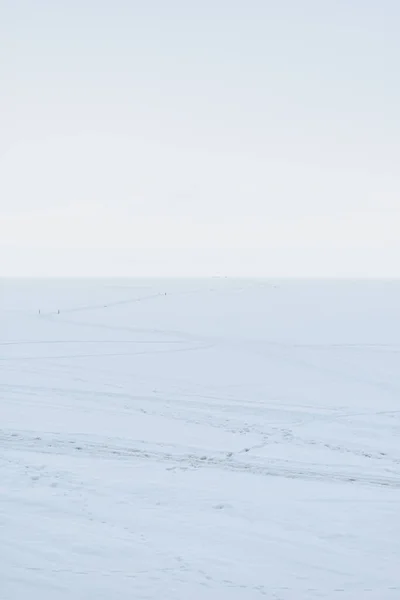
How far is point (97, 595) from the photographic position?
4.79m

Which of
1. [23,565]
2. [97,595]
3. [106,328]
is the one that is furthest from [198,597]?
[106,328]

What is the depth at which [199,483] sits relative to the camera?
724 centimetres

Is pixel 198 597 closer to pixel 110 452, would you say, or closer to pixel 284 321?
pixel 110 452

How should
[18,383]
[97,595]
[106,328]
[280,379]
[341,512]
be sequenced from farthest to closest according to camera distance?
[106,328] → [280,379] → [18,383] → [341,512] → [97,595]

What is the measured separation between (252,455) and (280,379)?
23.5ft

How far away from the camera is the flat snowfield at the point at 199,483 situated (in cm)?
512

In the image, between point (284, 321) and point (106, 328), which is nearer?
point (106, 328)

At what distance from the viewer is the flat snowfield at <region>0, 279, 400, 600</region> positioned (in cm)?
512

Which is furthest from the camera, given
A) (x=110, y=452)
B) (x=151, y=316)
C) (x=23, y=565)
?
(x=151, y=316)

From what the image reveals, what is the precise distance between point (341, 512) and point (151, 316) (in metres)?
31.0

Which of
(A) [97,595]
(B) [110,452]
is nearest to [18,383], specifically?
(B) [110,452]

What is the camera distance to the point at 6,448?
28.2 ft

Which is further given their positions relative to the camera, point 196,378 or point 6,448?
point 196,378

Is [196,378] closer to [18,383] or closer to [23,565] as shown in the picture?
[18,383]
